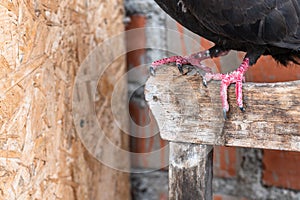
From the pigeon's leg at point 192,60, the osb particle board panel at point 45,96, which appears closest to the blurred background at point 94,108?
the osb particle board panel at point 45,96

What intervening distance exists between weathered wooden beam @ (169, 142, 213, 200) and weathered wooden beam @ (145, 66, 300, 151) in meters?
0.02

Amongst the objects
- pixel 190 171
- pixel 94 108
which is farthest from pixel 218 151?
pixel 190 171

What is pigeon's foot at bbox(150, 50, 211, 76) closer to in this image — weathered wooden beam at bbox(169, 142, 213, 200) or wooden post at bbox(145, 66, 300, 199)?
wooden post at bbox(145, 66, 300, 199)

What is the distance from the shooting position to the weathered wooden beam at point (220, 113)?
86 cm

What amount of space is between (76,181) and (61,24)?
346mm

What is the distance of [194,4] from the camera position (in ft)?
3.16

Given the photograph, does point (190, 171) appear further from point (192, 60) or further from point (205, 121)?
point (192, 60)

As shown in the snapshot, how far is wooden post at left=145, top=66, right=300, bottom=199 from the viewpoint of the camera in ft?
2.83

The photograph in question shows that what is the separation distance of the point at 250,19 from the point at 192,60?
17cm

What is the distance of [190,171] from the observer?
37.1 inches

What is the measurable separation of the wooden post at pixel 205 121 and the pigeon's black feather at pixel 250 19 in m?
0.11

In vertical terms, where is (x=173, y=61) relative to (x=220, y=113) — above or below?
above

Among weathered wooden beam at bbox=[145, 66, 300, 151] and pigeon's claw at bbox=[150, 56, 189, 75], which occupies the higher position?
pigeon's claw at bbox=[150, 56, 189, 75]

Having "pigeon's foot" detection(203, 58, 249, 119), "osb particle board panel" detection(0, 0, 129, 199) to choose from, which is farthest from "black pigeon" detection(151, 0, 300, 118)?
"osb particle board panel" detection(0, 0, 129, 199)
